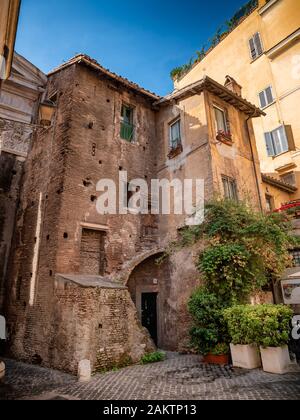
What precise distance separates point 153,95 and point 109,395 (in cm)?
1377

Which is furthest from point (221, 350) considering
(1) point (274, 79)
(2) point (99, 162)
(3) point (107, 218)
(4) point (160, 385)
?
(1) point (274, 79)

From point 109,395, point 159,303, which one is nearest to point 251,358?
point 109,395

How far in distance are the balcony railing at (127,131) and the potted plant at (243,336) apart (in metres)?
9.36

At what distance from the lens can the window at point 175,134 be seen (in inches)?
529

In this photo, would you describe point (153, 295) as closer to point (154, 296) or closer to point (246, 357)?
point (154, 296)

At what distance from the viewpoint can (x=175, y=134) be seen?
1382 centimetres

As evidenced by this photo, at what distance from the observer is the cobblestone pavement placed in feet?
17.6

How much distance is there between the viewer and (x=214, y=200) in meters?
10.3

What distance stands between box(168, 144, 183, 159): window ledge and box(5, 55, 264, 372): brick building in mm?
50

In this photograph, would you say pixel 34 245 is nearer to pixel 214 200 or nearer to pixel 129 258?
pixel 129 258

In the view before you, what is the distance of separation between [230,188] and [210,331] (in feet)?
20.7

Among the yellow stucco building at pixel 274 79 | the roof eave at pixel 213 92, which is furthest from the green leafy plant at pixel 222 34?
the roof eave at pixel 213 92

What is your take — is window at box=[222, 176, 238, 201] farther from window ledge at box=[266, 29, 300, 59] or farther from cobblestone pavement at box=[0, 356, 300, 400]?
window ledge at box=[266, 29, 300, 59]
